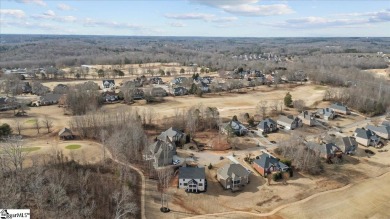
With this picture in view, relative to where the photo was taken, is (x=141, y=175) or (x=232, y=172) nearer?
(x=232, y=172)

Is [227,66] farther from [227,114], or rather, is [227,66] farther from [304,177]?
[304,177]

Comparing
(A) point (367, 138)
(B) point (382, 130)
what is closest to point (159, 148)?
(A) point (367, 138)

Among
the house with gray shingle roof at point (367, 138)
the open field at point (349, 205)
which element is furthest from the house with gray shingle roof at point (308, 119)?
the open field at point (349, 205)

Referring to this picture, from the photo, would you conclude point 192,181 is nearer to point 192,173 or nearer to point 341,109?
point 192,173

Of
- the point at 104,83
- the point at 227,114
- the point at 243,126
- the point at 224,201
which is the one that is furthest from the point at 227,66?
the point at 224,201

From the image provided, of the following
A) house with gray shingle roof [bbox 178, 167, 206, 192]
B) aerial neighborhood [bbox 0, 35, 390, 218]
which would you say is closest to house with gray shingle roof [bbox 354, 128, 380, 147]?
aerial neighborhood [bbox 0, 35, 390, 218]
